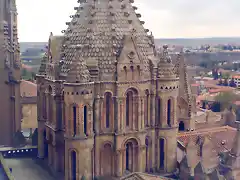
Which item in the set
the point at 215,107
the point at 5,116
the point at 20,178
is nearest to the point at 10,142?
the point at 5,116

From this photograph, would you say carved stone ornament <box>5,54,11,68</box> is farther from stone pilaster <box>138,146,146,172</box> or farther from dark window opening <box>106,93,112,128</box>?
stone pilaster <box>138,146,146,172</box>

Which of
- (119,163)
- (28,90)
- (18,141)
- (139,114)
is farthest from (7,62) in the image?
(28,90)

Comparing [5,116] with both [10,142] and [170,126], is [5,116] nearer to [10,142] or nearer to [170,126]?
[10,142]

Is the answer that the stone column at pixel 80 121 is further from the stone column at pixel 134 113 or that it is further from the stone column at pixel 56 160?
the stone column at pixel 56 160

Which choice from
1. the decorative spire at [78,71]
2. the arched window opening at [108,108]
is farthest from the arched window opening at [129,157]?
the decorative spire at [78,71]

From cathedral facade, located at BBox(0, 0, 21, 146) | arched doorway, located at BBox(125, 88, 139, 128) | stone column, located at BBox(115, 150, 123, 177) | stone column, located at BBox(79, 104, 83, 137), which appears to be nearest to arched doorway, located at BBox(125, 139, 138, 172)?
stone column, located at BBox(115, 150, 123, 177)

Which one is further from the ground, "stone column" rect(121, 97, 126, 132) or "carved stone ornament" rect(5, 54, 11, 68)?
"carved stone ornament" rect(5, 54, 11, 68)
